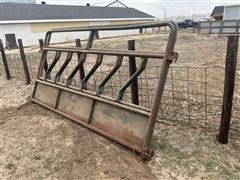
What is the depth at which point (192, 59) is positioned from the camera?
8531 mm

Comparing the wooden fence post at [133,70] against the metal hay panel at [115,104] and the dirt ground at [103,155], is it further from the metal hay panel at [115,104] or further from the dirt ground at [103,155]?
the dirt ground at [103,155]

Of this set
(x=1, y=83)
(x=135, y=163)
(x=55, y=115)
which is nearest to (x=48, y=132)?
(x=55, y=115)

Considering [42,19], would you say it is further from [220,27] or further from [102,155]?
[102,155]

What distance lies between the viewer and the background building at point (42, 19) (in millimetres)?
20797

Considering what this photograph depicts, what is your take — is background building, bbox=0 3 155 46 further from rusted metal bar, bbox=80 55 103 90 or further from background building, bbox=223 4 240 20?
rusted metal bar, bbox=80 55 103 90

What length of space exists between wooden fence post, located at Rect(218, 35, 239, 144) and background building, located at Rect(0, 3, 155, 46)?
20.3 meters

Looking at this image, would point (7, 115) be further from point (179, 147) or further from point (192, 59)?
point (192, 59)

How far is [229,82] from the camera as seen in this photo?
2.61m

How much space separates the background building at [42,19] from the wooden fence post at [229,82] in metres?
20.3

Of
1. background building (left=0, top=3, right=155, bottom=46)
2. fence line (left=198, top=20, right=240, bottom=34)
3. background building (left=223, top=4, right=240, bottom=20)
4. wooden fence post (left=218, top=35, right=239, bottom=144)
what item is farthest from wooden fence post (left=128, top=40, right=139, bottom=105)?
background building (left=223, top=4, right=240, bottom=20)

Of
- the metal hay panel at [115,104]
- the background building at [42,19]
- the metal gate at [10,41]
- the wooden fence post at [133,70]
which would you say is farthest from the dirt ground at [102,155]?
the background building at [42,19]

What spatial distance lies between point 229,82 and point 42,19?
901 inches

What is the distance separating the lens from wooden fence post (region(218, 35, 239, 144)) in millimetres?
2490

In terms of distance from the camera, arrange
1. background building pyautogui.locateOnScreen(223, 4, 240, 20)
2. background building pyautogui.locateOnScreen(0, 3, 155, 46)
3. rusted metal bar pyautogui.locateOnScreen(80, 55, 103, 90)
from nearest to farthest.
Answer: rusted metal bar pyautogui.locateOnScreen(80, 55, 103, 90), background building pyautogui.locateOnScreen(223, 4, 240, 20), background building pyautogui.locateOnScreen(0, 3, 155, 46)
